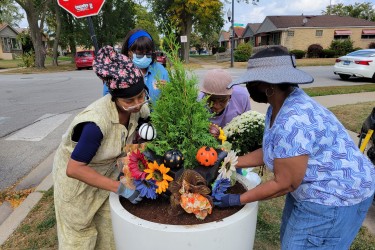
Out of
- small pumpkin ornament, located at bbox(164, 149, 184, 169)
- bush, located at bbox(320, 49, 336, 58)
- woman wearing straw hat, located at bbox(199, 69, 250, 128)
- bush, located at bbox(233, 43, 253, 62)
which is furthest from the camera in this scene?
bush, located at bbox(320, 49, 336, 58)

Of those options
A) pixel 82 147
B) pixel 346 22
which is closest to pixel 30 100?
pixel 82 147

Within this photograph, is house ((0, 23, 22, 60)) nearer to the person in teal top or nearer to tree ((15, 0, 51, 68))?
tree ((15, 0, 51, 68))

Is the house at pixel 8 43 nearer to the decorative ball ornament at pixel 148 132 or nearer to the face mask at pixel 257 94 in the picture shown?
the decorative ball ornament at pixel 148 132

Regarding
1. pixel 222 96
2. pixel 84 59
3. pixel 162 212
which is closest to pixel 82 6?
pixel 222 96

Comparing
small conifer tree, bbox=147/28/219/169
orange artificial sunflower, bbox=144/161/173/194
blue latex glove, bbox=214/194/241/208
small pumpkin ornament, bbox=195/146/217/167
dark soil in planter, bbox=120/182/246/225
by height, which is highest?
small conifer tree, bbox=147/28/219/169

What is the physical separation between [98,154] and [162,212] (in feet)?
1.68

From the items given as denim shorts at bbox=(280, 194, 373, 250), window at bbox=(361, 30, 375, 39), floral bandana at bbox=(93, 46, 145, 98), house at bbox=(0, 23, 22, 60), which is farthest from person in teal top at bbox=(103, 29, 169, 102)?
house at bbox=(0, 23, 22, 60)

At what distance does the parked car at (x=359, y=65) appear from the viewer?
477 inches

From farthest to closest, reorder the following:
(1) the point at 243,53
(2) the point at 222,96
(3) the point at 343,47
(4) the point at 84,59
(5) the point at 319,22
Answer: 1. (5) the point at 319,22
2. (3) the point at 343,47
3. (1) the point at 243,53
4. (4) the point at 84,59
5. (2) the point at 222,96

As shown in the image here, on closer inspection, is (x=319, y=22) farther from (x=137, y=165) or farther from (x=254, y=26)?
(x=137, y=165)

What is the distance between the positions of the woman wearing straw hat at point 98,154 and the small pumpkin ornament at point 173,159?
0.91ft

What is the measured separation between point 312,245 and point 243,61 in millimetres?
25376

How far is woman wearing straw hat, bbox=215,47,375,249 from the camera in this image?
4.76 ft

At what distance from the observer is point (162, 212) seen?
166 cm
